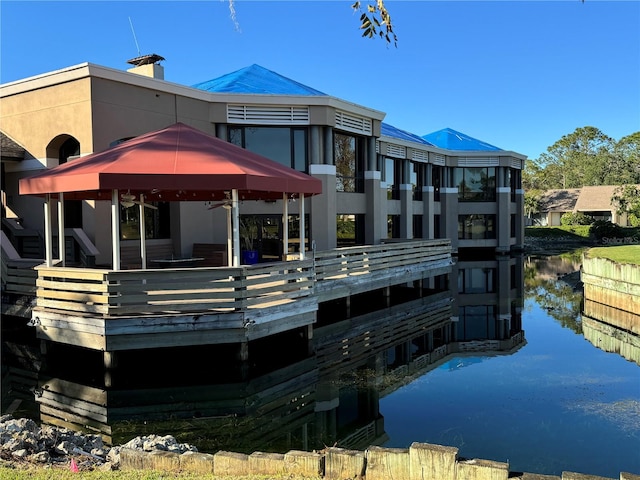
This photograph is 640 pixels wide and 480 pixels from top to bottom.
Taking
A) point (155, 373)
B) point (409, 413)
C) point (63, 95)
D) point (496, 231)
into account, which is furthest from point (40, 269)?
point (496, 231)

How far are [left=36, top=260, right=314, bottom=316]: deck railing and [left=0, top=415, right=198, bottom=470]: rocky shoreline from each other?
128 inches

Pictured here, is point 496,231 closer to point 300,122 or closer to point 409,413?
point 300,122

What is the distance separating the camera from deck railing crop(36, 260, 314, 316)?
9.70 m

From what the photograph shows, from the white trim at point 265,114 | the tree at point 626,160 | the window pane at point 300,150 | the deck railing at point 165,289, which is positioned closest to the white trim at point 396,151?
the window pane at point 300,150

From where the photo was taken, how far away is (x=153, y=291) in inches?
387

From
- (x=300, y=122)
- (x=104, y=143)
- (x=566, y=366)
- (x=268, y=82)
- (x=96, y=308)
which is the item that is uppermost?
(x=268, y=82)

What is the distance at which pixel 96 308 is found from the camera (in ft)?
32.0

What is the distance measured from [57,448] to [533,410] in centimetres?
672

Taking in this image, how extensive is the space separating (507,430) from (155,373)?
6217 mm

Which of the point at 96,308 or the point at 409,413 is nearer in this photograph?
the point at 409,413

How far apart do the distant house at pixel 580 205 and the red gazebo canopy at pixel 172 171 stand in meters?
54.7

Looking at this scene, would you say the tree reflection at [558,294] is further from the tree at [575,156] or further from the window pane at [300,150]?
the tree at [575,156]

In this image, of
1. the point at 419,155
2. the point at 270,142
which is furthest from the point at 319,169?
the point at 419,155

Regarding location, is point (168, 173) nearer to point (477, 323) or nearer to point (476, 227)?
point (477, 323)
